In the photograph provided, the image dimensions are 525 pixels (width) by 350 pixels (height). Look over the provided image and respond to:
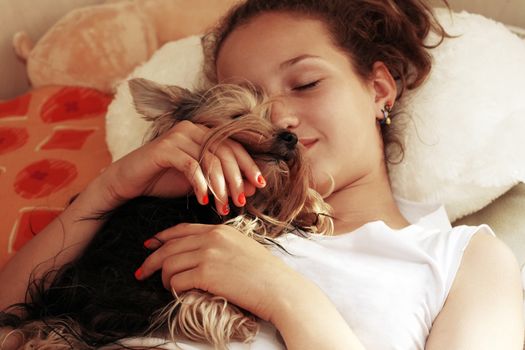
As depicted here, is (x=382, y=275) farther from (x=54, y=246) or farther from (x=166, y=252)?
(x=54, y=246)

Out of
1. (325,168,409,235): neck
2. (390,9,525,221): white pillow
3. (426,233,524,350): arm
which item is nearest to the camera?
(426,233,524,350): arm

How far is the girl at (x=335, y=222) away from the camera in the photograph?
3.71ft

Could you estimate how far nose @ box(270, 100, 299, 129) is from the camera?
1.32 metres

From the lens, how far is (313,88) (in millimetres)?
1385

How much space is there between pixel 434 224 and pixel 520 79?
46 cm

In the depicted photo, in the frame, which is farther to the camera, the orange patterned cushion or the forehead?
the orange patterned cushion

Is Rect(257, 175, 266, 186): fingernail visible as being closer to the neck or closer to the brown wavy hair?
the neck

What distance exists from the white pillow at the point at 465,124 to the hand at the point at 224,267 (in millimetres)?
577

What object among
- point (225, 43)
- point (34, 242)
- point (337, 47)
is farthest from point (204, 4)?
point (34, 242)

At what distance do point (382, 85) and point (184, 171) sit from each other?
621 millimetres

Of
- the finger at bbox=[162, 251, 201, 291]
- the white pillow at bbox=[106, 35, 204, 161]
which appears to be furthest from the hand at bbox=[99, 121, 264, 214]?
the white pillow at bbox=[106, 35, 204, 161]

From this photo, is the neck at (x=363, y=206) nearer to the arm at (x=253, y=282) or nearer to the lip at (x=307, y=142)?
the lip at (x=307, y=142)

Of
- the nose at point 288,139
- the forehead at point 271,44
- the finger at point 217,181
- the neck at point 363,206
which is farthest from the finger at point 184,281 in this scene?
the forehead at point 271,44

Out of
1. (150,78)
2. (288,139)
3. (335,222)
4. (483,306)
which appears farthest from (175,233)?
(150,78)
